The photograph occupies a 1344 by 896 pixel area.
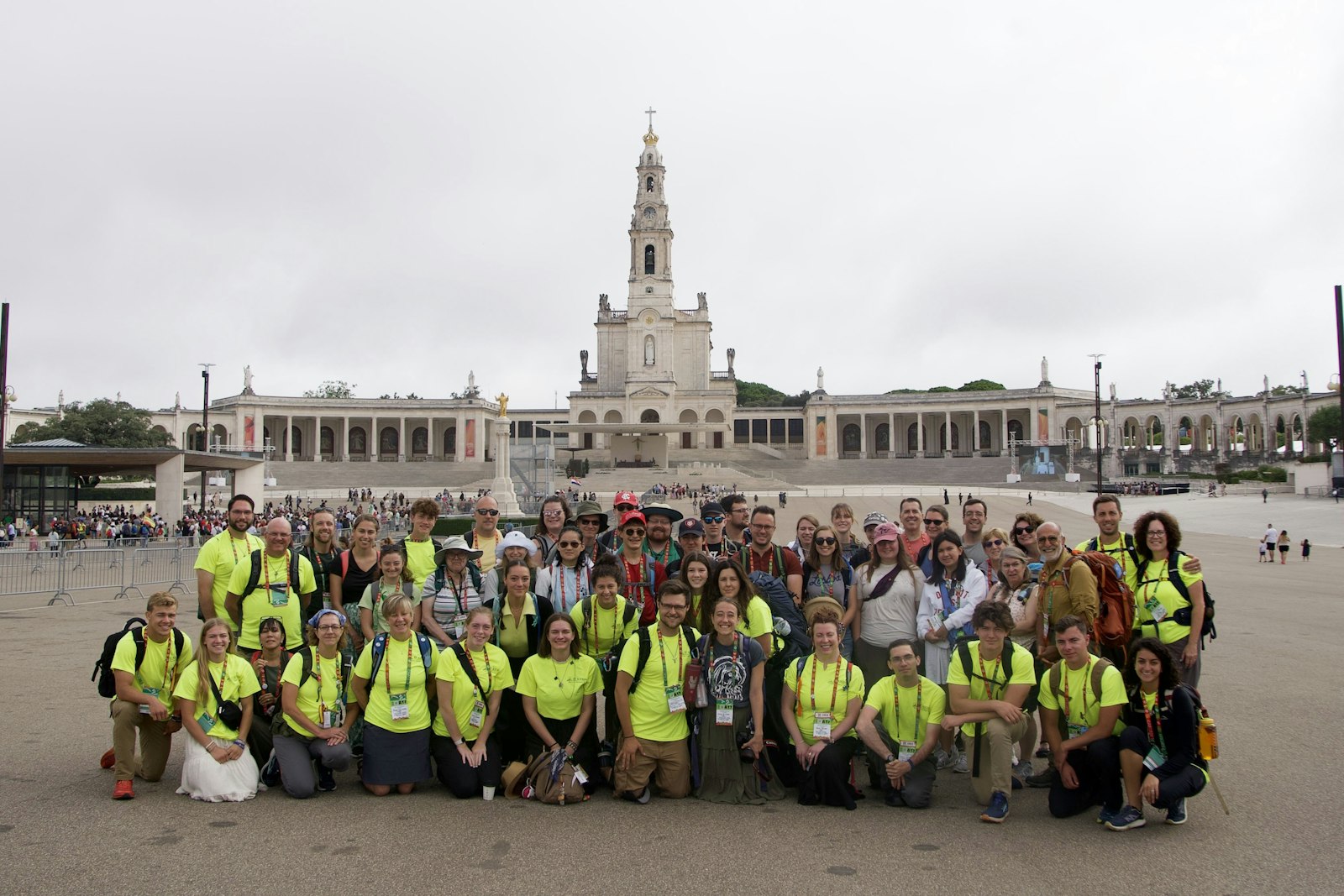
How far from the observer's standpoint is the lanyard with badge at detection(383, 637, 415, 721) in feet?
18.4

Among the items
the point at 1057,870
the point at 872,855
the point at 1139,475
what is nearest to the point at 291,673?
the point at 872,855

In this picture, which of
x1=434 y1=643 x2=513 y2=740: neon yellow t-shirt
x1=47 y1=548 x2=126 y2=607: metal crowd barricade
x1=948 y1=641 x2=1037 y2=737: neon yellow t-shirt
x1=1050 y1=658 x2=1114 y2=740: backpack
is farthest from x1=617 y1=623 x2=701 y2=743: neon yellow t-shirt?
x1=47 y1=548 x2=126 y2=607: metal crowd barricade

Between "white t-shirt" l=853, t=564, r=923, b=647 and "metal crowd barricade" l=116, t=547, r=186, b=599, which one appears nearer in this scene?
"white t-shirt" l=853, t=564, r=923, b=647

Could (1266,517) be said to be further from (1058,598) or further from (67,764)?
(67,764)

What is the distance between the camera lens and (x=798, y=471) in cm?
6169

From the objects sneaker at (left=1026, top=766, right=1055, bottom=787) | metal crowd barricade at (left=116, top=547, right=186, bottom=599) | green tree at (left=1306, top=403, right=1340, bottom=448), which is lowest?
sneaker at (left=1026, top=766, right=1055, bottom=787)

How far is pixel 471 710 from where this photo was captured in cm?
580

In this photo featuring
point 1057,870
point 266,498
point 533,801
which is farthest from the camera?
point 266,498

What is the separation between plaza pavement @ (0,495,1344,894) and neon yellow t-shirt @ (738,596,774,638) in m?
1.03

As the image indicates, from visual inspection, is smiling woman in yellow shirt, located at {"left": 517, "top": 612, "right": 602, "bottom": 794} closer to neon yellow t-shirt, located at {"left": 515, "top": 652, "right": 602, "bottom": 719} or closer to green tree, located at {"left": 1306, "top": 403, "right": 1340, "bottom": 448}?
neon yellow t-shirt, located at {"left": 515, "top": 652, "right": 602, "bottom": 719}

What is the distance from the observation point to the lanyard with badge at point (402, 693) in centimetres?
561

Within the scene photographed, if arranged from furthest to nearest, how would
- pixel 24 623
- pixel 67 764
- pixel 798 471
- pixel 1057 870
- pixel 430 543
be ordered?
pixel 798 471 → pixel 24 623 → pixel 430 543 → pixel 67 764 → pixel 1057 870

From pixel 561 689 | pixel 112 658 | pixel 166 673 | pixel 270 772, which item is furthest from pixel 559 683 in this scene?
pixel 112 658

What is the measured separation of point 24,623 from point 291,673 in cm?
888
